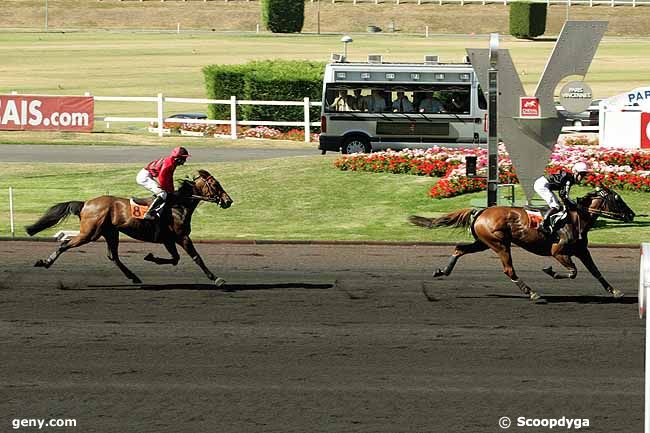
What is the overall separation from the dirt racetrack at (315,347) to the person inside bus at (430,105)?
15332 millimetres

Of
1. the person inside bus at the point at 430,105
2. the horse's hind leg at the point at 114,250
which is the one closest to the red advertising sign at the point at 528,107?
the horse's hind leg at the point at 114,250

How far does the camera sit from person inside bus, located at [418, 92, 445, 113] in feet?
113

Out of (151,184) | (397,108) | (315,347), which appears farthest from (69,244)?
(397,108)

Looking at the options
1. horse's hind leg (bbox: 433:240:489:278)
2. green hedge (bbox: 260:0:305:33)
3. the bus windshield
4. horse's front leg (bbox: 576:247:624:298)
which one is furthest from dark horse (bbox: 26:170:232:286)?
green hedge (bbox: 260:0:305:33)

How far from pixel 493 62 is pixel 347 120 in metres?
13.7

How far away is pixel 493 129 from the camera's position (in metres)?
21.3

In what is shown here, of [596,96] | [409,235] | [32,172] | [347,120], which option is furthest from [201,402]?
[596,96]

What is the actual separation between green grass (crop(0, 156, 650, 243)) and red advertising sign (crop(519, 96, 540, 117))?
8.08 ft

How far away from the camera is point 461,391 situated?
11.8 metres

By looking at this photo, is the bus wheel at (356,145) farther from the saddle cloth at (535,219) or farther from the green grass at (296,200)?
the saddle cloth at (535,219)

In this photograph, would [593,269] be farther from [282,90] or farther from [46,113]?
[46,113]

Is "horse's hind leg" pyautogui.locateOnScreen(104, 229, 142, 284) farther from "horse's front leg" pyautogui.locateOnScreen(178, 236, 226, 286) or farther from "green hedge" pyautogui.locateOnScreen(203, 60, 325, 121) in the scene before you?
"green hedge" pyautogui.locateOnScreen(203, 60, 325, 121)

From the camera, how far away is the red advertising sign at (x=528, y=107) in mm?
22031

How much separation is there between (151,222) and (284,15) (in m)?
77.3
